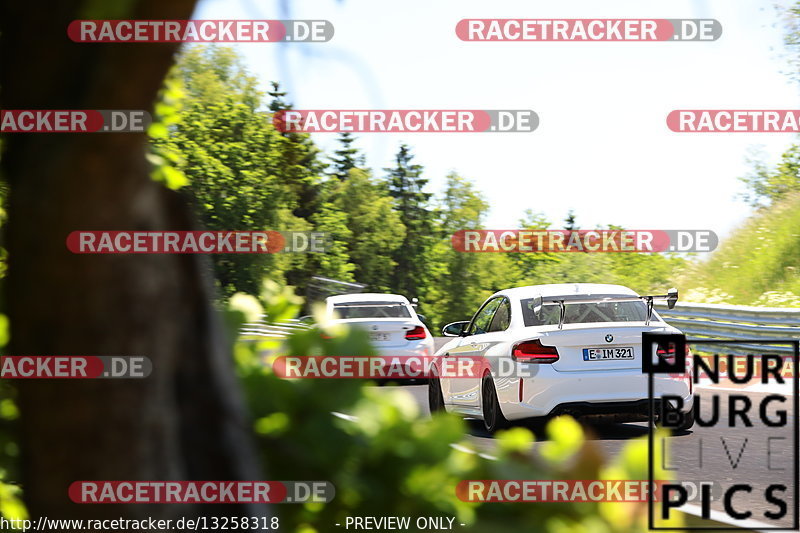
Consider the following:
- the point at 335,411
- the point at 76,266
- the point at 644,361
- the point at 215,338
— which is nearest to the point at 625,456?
the point at 335,411

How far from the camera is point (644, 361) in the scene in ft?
30.9

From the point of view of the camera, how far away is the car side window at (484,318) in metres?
11.0

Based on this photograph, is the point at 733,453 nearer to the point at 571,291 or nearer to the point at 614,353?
the point at 614,353

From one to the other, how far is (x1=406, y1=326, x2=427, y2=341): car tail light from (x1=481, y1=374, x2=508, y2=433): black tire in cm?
583

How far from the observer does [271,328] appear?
7.34 feet

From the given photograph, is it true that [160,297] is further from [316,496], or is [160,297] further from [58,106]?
[316,496]

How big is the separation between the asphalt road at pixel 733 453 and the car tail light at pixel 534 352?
767 millimetres

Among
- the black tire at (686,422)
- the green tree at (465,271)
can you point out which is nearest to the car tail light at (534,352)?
the black tire at (686,422)

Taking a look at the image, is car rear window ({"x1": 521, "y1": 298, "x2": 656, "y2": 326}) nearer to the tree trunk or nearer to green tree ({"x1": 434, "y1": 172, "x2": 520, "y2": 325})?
the tree trunk

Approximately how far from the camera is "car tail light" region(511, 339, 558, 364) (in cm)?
970

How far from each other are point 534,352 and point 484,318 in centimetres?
150

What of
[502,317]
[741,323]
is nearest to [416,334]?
[502,317]

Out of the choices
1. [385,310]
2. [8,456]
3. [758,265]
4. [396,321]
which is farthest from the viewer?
[758,265]

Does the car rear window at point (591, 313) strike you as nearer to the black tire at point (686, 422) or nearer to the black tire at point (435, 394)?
the black tire at point (686, 422)
